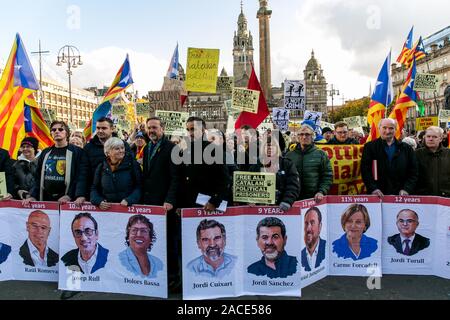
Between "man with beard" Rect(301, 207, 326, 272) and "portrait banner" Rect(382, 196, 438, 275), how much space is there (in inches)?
38.1

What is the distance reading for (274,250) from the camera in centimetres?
488

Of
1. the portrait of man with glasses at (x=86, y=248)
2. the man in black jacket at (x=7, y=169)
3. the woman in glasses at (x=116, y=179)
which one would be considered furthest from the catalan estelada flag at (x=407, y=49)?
the man in black jacket at (x=7, y=169)

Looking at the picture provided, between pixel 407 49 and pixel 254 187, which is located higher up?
pixel 407 49

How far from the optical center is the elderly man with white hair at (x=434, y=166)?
5.68 m

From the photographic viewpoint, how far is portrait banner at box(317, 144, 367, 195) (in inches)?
260

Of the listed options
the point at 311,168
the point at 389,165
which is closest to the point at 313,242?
the point at 311,168

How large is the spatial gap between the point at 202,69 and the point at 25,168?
3584 millimetres

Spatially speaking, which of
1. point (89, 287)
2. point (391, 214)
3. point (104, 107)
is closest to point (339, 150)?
point (391, 214)

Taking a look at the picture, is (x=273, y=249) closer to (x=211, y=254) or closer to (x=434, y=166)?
(x=211, y=254)

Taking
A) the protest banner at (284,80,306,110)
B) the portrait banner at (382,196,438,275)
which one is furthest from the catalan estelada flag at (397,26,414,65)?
the portrait banner at (382,196,438,275)

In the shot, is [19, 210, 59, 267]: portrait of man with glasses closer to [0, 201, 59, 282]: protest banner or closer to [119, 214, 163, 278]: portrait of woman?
[0, 201, 59, 282]: protest banner

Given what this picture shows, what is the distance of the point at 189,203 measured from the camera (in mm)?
5180

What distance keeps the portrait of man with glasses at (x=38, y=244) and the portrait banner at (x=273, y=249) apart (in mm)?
2629

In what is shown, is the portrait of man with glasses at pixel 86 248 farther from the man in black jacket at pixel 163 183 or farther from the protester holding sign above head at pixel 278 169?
the protester holding sign above head at pixel 278 169
